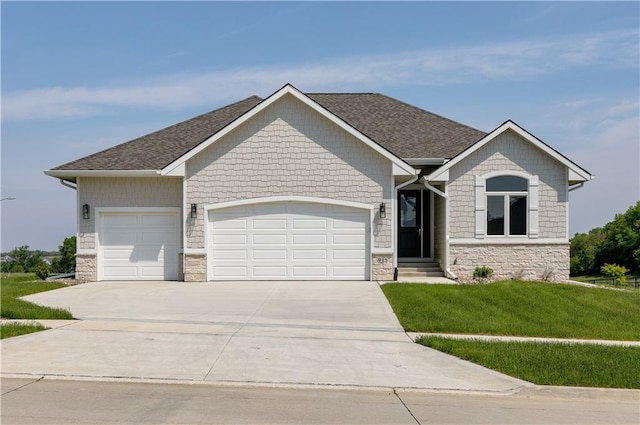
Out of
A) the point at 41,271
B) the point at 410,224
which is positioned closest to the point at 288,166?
the point at 410,224

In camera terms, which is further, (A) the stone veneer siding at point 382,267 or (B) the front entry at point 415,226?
(B) the front entry at point 415,226

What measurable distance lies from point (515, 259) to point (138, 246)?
1232 centimetres

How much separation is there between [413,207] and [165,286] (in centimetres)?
904

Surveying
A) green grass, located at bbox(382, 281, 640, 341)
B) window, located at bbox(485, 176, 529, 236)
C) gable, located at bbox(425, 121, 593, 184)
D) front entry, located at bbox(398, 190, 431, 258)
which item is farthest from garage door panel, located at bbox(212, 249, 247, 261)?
window, located at bbox(485, 176, 529, 236)

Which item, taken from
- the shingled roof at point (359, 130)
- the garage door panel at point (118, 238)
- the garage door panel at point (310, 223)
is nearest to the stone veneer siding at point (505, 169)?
the shingled roof at point (359, 130)

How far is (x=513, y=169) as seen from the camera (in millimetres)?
18484

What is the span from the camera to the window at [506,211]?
18.6 metres

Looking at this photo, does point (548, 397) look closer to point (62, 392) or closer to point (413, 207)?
point (62, 392)

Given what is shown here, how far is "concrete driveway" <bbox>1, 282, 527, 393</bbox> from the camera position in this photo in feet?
24.9

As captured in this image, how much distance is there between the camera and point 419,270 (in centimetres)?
1905

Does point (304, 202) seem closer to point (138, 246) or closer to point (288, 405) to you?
point (138, 246)

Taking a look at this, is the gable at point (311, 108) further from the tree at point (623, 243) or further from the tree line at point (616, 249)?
the tree at point (623, 243)

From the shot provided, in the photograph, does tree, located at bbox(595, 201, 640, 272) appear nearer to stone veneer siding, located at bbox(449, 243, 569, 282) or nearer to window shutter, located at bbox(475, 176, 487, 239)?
stone veneer siding, located at bbox(449, 243, 569, 282)

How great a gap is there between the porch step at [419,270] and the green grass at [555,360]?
891 centimetres
